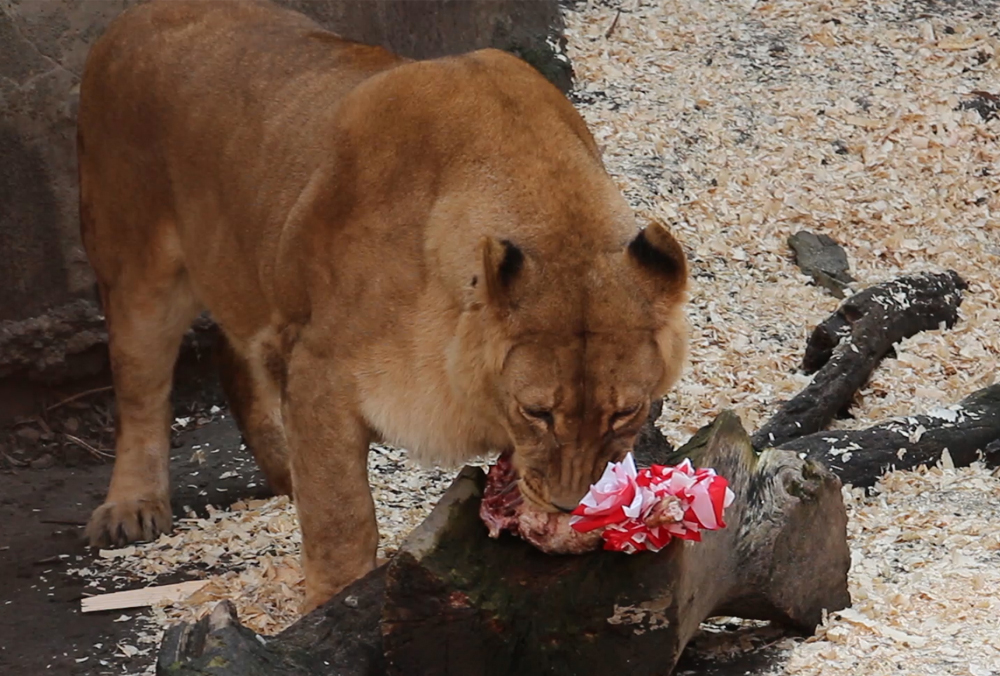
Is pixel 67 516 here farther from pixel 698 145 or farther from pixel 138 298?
pixel 698 145

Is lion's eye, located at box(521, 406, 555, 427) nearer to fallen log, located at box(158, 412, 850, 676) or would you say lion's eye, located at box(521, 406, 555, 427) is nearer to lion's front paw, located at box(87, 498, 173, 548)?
fallen log, located at box(158, 412, 850, 676)

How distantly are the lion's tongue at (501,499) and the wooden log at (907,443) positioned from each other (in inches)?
70.7

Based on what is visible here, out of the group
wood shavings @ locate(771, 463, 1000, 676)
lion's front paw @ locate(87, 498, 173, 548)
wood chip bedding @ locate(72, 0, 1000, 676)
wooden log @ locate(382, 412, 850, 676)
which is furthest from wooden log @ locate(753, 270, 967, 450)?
lion's front paw @ locate(87, 498, 173, 548)

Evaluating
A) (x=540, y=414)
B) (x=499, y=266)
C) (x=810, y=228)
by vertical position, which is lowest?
(x=810, y=228)

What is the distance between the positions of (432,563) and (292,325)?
3.69ft

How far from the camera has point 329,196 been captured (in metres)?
4.35

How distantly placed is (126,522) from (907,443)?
10.1 ft

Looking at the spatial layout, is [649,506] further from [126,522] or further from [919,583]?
[126,522]

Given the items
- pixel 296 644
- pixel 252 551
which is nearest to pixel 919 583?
pixel 296 644

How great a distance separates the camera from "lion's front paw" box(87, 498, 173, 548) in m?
5.72

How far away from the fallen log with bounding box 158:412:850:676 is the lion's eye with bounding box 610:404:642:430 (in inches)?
13.2

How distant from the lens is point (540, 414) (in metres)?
3.60

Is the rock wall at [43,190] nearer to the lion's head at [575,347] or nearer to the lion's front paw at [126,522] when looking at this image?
the lion's front paw at [126,522]

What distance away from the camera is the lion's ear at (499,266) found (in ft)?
11.6
